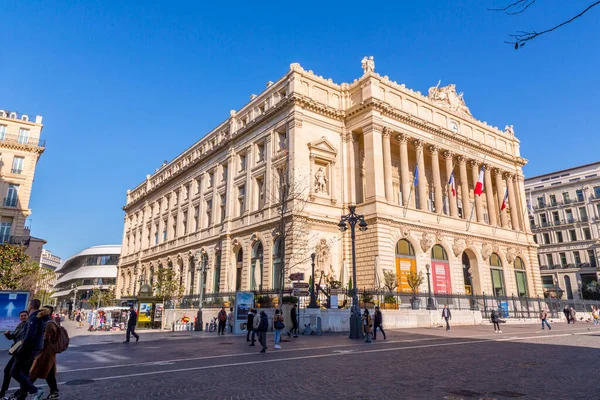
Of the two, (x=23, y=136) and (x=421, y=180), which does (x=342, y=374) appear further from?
(x=23, y=136)

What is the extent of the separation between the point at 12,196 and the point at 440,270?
153 ft

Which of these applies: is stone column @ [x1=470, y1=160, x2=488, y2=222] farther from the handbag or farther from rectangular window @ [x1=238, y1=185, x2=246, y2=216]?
the handbag

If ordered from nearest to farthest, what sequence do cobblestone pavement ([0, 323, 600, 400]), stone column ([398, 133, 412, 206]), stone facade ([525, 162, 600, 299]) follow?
cobblestone pavement ([0, 323, 600, 400]) → stone column ([398, 133, 412, 206]) → stone facade ([525, 162, 600, 299])

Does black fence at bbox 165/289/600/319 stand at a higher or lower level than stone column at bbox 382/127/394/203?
lower

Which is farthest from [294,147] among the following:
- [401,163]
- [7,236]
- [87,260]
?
[87,260]

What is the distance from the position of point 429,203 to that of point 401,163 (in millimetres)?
6993

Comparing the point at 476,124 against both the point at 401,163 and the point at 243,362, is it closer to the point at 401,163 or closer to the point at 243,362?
the point at 401,163

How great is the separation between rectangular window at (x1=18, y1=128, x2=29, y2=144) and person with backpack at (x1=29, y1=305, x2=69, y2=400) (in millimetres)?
48775

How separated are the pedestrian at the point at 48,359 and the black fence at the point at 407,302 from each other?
63.4 ft

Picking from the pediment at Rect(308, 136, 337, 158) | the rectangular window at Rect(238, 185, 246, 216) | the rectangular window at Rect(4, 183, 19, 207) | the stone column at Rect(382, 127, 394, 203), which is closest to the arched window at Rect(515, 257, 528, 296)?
the stone column at Rect(382, 127, 394, 203)

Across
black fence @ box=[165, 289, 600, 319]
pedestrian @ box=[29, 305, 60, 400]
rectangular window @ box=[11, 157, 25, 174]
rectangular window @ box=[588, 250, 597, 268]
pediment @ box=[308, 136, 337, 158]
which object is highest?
rectangular window @ box=[11, 157, 25, 174]

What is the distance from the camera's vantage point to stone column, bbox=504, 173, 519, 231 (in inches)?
1987

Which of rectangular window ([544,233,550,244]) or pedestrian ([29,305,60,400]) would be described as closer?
pedestrian ([29,305,60,400])

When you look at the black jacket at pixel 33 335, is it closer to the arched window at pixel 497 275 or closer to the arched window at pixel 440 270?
the arched window at pixel 440 270
